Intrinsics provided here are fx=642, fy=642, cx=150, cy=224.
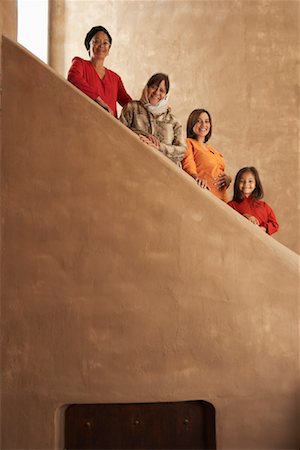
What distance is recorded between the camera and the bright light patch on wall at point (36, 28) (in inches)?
351

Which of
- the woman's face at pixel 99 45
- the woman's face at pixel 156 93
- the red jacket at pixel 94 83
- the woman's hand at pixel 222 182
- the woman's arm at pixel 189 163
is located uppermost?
the woman's face at pixel 99 45

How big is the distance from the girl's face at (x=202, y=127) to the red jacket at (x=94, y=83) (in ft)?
2.26

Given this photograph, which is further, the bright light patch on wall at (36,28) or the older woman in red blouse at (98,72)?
the bright light patch on wall at (36,28)

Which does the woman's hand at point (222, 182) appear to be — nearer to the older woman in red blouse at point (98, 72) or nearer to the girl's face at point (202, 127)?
the girl's face at point (202, 127)

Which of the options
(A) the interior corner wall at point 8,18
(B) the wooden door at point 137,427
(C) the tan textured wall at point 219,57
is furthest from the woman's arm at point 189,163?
(C) the tan textured wall at point 219,57

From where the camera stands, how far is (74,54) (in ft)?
29.8

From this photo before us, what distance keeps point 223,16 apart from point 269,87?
123 cm

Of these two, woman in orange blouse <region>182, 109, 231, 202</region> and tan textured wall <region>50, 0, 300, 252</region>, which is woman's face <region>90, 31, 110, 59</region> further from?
tan textured wall <region>50, 0, 300, 252</region>

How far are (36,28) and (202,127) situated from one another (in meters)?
4.32

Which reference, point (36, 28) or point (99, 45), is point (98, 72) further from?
point (36, 28)

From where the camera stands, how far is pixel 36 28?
359 inches

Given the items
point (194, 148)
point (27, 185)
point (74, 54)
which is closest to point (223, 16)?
point (74, 54)

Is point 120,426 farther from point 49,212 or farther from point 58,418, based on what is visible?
point 49,212

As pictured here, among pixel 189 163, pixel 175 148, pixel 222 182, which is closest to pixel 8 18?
pixel 175 148
